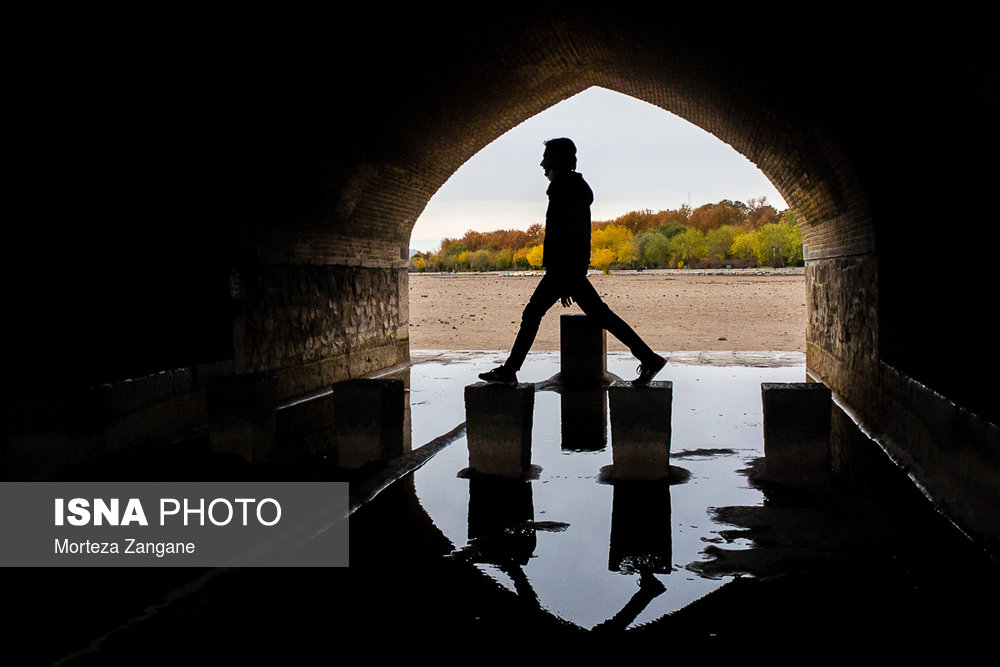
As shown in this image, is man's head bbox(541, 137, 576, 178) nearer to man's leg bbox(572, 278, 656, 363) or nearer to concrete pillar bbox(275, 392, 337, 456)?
man's leg bbox(572, 278, 656, 363)

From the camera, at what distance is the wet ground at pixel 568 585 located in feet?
9.19

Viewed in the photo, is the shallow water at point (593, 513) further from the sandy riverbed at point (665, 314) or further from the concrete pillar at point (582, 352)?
the sandy riverbed at point (665, 314)

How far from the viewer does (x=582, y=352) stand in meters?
10.2

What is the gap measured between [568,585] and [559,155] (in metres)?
3.25

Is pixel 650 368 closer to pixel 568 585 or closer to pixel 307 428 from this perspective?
pixel 568 585

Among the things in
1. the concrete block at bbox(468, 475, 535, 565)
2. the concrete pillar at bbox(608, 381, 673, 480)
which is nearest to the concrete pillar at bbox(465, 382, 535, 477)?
the concrete block at bbox(468, 475, 535, 565)

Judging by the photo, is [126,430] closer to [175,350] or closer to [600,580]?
[175,350]

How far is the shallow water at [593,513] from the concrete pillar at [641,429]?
124mm

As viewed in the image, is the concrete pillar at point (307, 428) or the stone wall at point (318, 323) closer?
the concrete pillar at point (307, 428)

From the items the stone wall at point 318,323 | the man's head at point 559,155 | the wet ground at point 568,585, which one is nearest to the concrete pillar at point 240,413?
the wet ground at point 568,585

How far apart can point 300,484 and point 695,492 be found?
2.48 metres

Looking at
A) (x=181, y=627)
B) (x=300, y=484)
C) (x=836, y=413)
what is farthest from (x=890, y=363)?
(x=181, y=627)

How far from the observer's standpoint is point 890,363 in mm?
6617

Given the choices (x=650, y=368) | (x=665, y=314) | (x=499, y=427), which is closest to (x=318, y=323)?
(x=499, y=427)
